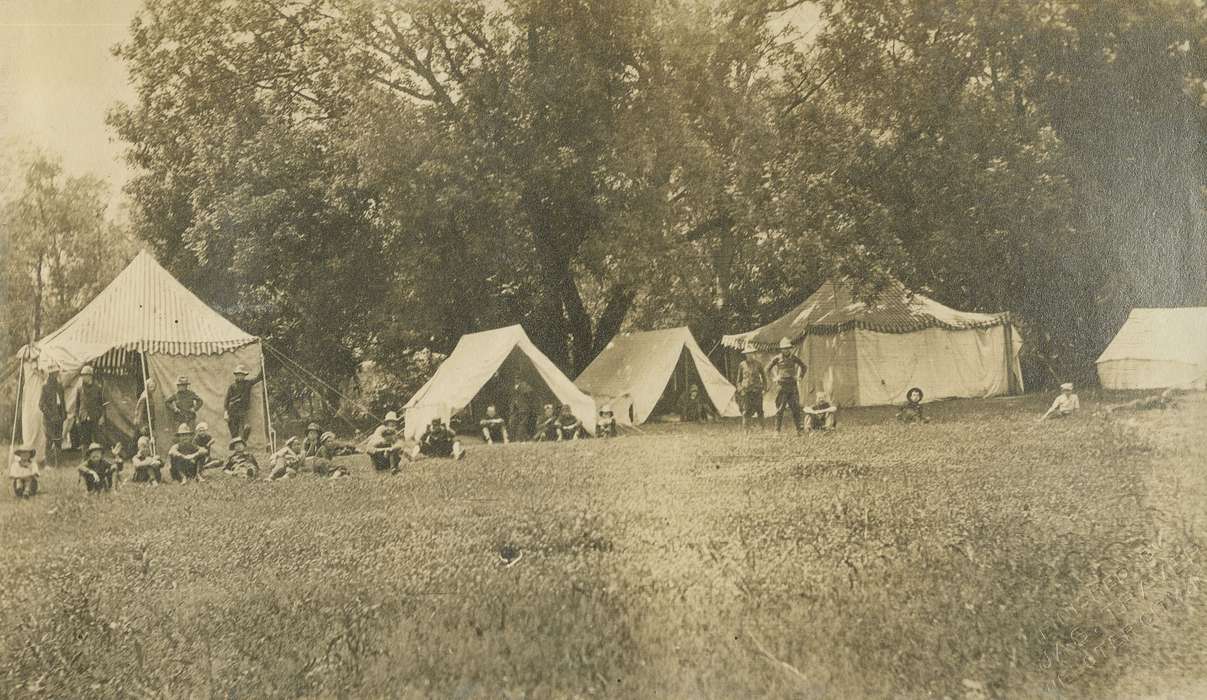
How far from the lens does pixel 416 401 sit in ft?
28.2

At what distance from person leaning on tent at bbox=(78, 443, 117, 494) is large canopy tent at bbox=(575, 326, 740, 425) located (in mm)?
4020

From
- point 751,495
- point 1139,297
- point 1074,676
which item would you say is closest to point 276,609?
point 751,495

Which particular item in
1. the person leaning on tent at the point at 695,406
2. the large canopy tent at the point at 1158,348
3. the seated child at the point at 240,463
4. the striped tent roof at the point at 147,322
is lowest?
the seated child at the point at 240,463

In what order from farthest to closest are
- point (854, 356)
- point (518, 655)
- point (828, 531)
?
1. point (854, 356)
2. point (828, 531)
3. point (518, 655)

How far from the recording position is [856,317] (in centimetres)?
759

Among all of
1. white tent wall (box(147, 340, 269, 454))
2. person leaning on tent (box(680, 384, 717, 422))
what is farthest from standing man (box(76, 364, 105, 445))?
person leaning on tent (box(680, 384, 717, 422))

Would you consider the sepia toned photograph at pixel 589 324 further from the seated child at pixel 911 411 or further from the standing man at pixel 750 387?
the seated child at pixel 911 411

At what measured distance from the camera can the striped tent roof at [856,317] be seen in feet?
22.4

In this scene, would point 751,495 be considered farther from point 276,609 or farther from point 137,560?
point 137,560

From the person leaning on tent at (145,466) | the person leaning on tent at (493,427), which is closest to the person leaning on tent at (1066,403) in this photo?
the person leaning on tent at (493,427)

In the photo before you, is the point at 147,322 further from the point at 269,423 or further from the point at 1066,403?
the point at 1066,403

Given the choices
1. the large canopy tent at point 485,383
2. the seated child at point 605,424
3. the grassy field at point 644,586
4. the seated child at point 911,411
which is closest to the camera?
the grassy field at point 644,586

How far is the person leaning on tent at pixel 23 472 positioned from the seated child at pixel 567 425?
4778 mm

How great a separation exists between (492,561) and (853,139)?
3559mm
